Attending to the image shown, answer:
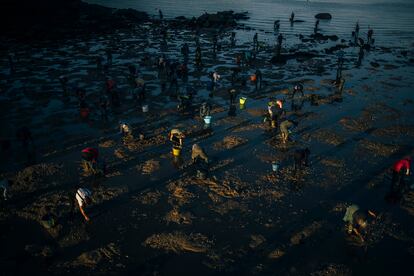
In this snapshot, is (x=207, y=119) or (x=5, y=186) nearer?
(x=5, y=186)

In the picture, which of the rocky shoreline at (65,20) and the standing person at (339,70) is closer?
the standing person at (339,70)

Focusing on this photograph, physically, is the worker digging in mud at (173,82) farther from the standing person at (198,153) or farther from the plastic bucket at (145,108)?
the standing person at (198,153)

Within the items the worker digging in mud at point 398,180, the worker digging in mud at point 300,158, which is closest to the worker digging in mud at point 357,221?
the worker digging in mud at point 398,180

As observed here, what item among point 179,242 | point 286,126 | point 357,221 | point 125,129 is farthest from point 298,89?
point 179,242

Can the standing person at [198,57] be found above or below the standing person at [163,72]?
above

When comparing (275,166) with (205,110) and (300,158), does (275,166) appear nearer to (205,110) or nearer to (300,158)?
(300,158)

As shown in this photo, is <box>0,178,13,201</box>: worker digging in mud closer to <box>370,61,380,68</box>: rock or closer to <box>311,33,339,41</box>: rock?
<box>370,61,380,68</box>: rock
